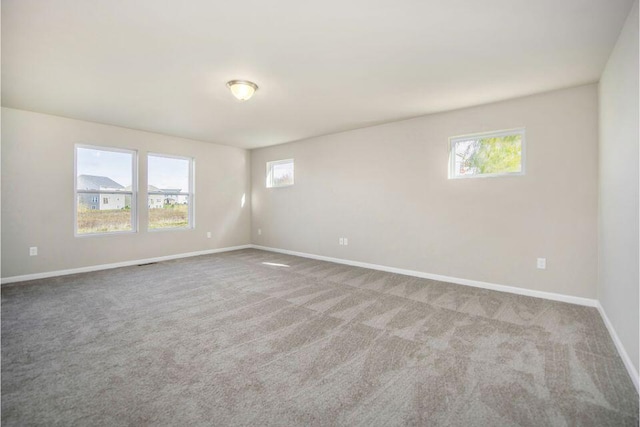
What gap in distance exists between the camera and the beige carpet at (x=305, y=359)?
5.28ft

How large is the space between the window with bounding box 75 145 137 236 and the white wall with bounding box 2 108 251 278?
0.41 feet

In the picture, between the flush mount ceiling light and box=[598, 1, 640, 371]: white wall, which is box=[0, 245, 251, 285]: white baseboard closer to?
the flush mount ceiling light

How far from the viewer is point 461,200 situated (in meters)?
4.08

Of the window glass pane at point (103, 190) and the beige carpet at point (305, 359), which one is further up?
the window glass pane at point (103, 190)

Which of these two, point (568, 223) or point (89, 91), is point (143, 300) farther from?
point (568, 223)

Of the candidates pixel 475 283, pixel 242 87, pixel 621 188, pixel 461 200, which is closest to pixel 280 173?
pixel 242 87

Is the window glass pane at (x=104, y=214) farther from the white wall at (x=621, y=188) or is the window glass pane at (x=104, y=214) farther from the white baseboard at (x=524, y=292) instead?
the white wall at (x=621, y=188)

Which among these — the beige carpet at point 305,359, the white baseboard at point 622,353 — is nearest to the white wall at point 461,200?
the beige carpet at point 305,359

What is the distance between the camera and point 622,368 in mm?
2025

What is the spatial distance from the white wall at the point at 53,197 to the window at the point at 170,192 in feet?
0.51

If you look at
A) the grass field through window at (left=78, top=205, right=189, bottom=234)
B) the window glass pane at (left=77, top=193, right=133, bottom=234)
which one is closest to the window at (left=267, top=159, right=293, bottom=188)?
the grass field through window at (left=78, top=205, right=189, bottom=234)

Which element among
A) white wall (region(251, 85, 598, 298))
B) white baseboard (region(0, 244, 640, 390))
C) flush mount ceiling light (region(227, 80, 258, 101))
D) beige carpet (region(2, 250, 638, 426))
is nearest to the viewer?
beige carpet (region(2, 250, 638, 426))

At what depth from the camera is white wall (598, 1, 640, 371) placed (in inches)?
76.7

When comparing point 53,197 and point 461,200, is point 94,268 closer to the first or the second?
point 53,197
